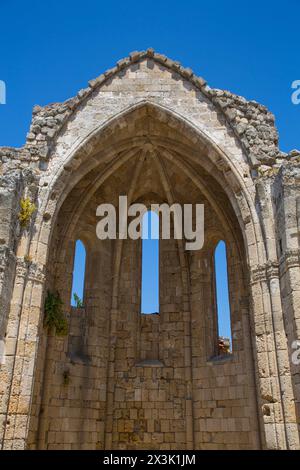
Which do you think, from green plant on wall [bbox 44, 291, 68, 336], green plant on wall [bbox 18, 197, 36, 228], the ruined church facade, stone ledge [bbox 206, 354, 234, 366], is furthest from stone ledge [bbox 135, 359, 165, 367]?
green plant on wall [bbox 18, 197, 36, 228]

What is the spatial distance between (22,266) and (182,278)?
17.3 feet

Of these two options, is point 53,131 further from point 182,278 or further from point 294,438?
point 294,438

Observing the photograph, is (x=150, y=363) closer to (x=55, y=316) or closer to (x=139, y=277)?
(x=139, y=277)

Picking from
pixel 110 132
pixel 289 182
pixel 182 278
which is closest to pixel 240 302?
pixel 182 278

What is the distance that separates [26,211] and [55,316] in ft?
9.22

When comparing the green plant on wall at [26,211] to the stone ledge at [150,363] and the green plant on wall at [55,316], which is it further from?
the stone ledge at [150,363]

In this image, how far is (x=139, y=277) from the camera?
13086 millimetres

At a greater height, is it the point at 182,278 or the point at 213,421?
the point at 182,278

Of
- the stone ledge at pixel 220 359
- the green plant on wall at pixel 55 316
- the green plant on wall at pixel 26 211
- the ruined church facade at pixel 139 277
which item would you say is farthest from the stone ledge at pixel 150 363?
the green plant on wall at pixel 26 211

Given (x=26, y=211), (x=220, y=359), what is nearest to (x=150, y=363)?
(x=220, y=359)

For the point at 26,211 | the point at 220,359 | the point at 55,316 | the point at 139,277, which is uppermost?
the point at 139,277

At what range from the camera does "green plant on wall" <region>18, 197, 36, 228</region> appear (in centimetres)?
913

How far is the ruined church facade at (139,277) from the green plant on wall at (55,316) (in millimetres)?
162

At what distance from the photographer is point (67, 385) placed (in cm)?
1080
